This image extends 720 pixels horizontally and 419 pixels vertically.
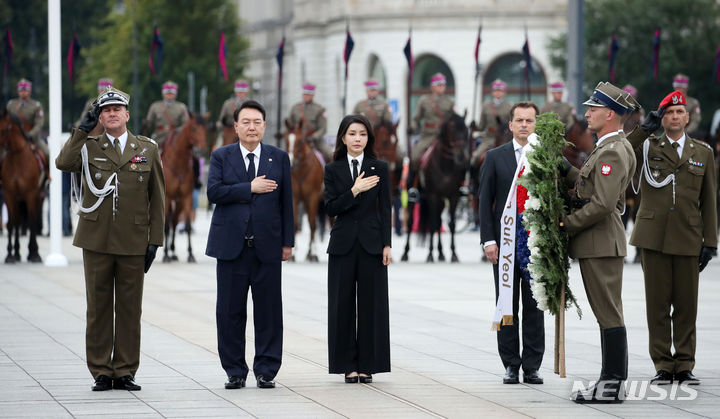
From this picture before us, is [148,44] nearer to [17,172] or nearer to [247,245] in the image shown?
[17,172]

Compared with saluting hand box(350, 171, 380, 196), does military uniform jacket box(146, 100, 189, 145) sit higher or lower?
higher

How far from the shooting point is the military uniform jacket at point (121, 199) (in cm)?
1018

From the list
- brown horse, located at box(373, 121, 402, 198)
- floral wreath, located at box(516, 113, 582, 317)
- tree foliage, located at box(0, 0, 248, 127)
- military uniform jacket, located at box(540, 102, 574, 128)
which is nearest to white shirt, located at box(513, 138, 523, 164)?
floral wreath, located at box(516, 113, 582, 317)

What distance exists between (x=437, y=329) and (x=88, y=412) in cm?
540

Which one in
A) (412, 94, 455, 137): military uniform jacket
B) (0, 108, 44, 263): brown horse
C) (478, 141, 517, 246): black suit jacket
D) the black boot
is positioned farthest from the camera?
(412, 94, 455, 137): military uniform jacket

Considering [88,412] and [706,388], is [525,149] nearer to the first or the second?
[706,388]

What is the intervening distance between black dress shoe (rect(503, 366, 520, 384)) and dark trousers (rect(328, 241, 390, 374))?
0.86m

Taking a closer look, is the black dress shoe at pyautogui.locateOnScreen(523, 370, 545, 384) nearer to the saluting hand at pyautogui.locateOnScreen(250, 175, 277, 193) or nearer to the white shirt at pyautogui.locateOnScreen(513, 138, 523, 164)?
the white shirt at pyautogui.locateOnScreen(513, 138, 523, 164)

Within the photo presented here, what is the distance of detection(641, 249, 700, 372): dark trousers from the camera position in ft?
34.5

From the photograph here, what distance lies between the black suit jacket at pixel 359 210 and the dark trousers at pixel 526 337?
1044 millimetres

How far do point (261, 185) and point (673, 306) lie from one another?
3172mm

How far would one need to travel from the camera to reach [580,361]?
38.1ft

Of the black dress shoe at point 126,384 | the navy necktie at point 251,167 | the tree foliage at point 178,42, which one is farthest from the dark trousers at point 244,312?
the tree foliage at point 178,42

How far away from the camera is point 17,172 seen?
863 inches
